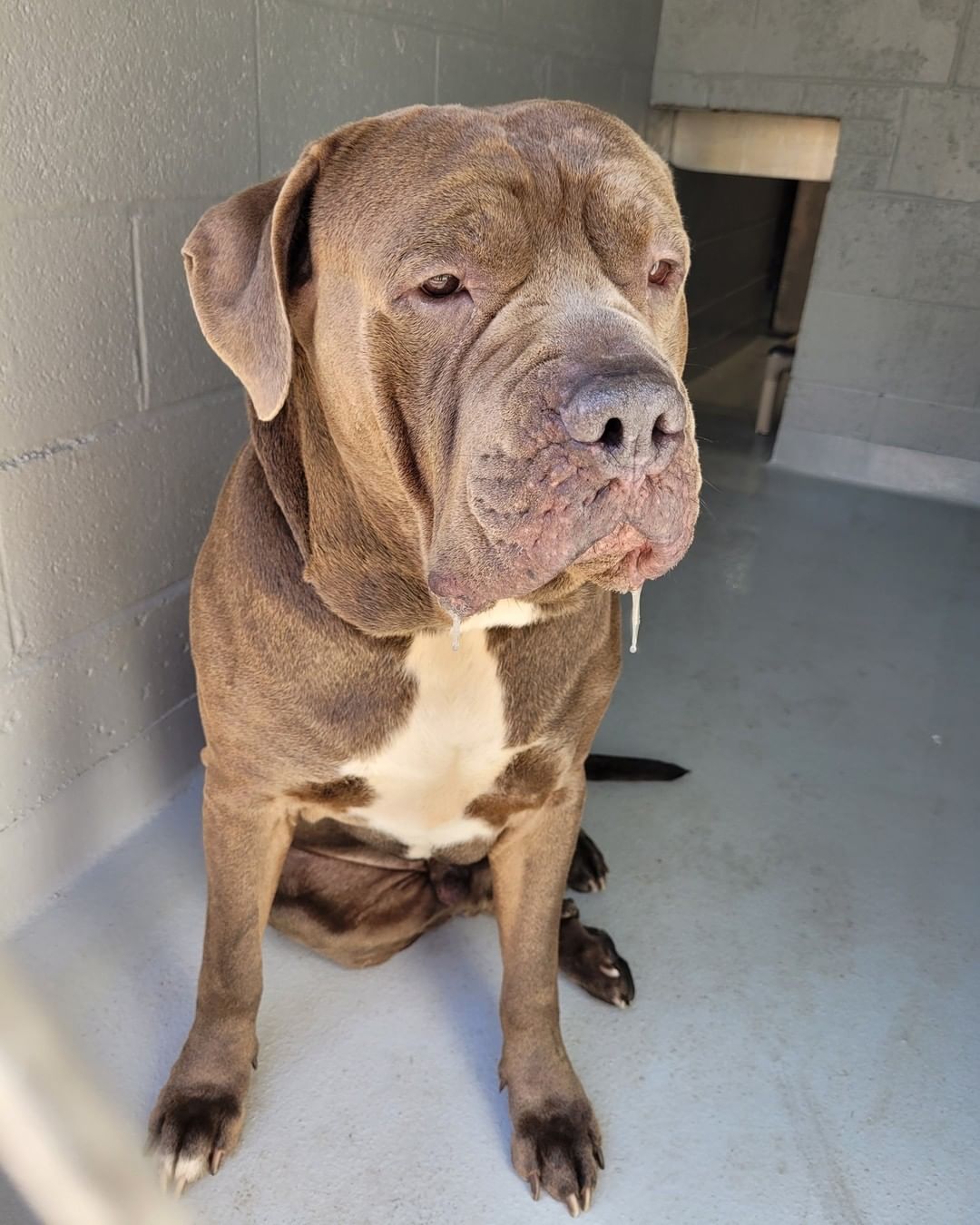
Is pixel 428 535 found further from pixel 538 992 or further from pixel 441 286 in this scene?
pixel 538 992

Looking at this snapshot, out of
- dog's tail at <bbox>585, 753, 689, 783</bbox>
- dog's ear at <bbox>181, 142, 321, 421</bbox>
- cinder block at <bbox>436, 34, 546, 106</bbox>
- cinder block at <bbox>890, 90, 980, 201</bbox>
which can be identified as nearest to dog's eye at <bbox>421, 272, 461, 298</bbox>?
dog's ear at <bbox>181, 142, 321, 421</bbox>

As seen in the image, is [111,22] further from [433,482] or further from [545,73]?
[545,73]

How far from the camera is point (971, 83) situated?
4.30 m

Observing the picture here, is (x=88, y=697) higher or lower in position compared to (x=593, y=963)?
higher

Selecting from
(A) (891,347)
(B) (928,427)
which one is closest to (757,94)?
(A) (891,347)

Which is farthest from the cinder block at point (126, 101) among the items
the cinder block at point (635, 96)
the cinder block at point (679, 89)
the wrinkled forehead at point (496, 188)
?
the cinder block at point (679, 89)

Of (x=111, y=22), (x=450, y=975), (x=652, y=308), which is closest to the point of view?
(x=652, y=308)

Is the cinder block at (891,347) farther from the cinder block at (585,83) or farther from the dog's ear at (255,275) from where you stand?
the dog's ear at (255,275)

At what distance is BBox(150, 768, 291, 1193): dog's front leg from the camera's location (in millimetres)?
1722

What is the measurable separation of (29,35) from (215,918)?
146 cm

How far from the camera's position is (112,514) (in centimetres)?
225

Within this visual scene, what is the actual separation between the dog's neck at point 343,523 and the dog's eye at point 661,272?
1.45ft

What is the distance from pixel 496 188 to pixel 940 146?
3.82 meters

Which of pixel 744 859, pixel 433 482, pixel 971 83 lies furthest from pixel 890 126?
pixel 433 482
